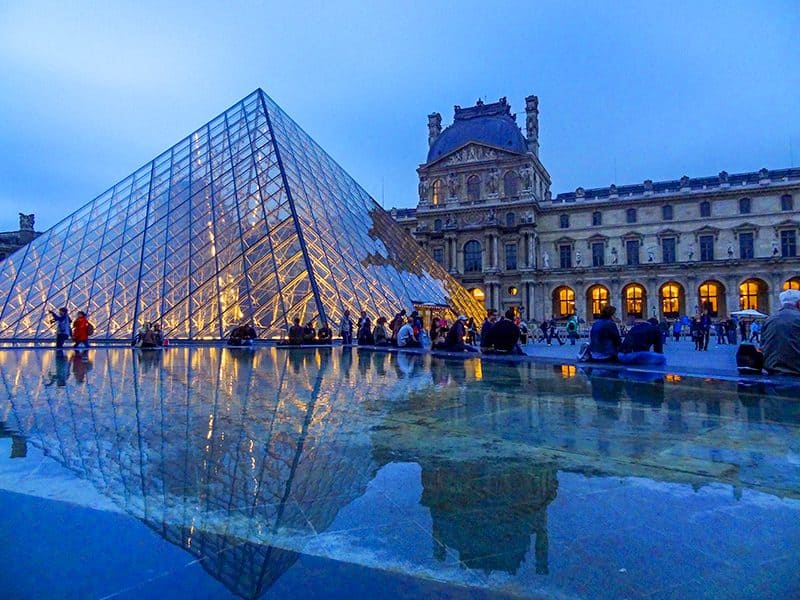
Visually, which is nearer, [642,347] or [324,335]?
[642,347]

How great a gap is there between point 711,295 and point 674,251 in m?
4.55

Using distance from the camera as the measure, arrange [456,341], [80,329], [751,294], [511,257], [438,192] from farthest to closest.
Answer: [438,192] → [511,257] → [751,294] → [80,329] → [456,341]

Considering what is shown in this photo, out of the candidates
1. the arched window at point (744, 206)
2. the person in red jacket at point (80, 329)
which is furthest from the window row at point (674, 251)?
the person in red jacket at point (80, 329)

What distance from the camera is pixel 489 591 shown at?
4.95ft

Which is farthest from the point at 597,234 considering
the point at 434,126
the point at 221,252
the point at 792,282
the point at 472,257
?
the point at 221,252

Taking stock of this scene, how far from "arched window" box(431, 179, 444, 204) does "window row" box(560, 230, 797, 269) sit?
38.0 ft

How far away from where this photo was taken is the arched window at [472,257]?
49594 millimetres

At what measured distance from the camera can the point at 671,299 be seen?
4609 centimetres

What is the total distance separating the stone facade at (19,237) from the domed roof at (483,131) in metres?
34.6

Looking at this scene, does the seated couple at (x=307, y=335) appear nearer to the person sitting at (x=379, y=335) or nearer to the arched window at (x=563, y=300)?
the person sitting at (x=379, y=335)

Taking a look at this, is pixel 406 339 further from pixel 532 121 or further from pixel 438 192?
pixel 532 121

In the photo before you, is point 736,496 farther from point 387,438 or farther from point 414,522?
point 387,438

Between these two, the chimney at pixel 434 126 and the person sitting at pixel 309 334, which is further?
the chimney at pixel 434 126

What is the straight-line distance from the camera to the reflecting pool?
1576mm
